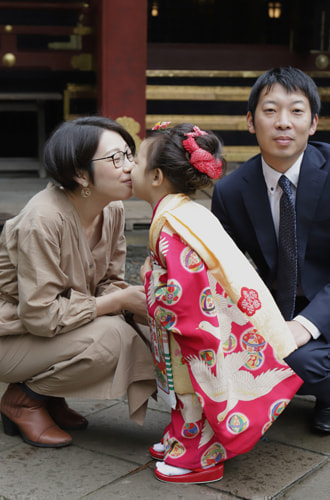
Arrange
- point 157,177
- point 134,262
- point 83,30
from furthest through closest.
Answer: point 83,30 → point 134,262 → point 157,177

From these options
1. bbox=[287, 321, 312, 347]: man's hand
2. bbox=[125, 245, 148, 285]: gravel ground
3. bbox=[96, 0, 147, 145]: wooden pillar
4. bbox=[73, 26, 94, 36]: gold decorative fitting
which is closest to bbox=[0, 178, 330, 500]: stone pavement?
bbox=[287, 321, 312, 347]: man's hand

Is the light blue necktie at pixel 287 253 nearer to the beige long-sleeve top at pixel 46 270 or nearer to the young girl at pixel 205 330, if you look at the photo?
the young girl at pixel 205 330

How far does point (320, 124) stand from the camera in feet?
24.9

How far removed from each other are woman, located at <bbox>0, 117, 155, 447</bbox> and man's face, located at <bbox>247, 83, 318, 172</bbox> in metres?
0.54

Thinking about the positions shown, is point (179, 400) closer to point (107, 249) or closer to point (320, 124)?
point (107, 249)

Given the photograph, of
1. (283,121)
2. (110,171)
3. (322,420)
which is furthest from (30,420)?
(283,121)

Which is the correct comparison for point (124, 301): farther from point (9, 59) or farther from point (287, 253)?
point (9, 59)

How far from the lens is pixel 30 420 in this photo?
2629mm

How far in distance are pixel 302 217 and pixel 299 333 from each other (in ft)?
1.53

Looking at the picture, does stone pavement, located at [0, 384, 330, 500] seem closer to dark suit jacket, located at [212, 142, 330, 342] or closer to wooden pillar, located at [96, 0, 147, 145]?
dark suit jacket, located at [212, 142, 330, 342]

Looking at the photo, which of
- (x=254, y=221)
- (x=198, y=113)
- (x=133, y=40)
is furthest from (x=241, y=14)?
(x=254, y=221)

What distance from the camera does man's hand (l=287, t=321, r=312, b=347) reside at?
8.68 ft

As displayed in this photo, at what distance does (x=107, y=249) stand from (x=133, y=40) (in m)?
4.16

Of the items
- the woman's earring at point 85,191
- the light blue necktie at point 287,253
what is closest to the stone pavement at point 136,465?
the light blue necktie at point 287,253
